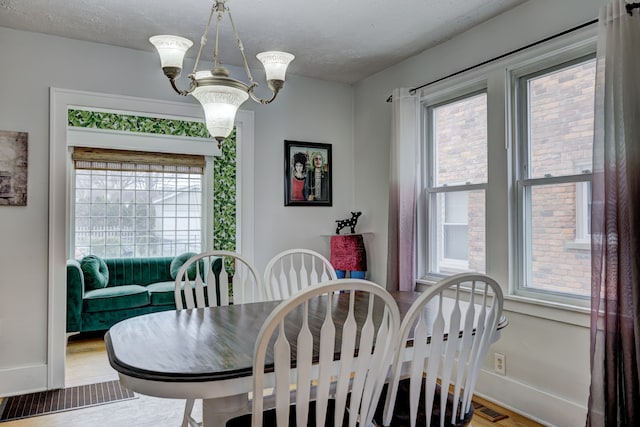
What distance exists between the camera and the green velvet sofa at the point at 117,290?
13.9ft

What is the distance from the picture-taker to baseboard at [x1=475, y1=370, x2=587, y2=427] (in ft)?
7.79

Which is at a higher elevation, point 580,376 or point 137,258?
point 137,258

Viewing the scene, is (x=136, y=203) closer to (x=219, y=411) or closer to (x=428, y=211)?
(x=428, y=211)

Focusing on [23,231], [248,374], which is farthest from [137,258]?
[248,374]

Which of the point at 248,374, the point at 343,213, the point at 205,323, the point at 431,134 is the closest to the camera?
the point at 248,374

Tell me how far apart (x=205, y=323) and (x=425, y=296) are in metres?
0.98

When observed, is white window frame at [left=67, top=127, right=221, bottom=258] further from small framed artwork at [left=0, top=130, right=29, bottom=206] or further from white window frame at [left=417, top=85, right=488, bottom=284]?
white window frame at [left=417, top=85, right=488, bottom=284]

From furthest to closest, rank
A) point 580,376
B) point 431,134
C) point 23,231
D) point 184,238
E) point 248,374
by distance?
point 184,238
point 431,134
point 23,231
point 580,376
point 248,374

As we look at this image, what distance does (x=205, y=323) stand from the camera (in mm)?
1921

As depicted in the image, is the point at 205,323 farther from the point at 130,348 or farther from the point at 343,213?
the point at 343,213

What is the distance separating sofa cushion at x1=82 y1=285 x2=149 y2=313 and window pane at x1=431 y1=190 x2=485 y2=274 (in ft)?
10.0

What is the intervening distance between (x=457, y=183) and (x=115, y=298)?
137 inches

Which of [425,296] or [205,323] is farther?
[205,323]

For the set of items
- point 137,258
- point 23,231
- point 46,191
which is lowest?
point 137,258
